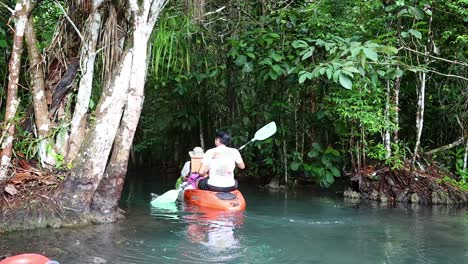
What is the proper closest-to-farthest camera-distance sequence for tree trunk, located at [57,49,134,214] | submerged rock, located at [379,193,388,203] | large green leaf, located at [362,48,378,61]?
tree trunk, located at [57,49,134,214]
large green leaf, located at [362,48,378,61]
submerged rock, located at [379,193,388,203]

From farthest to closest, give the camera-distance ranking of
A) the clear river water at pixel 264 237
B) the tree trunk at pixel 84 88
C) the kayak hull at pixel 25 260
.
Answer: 1. the tree trunk at pixel 84 88
2. the clear river water at pixel 264 237
3. the kayak hull at pixel 25 260

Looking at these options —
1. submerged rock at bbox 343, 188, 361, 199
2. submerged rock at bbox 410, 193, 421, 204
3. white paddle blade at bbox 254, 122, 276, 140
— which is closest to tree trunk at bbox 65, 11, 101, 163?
white paddle blade at bbox 254, 122, 276, 140

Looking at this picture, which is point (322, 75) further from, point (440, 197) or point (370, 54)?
point (440, 197)

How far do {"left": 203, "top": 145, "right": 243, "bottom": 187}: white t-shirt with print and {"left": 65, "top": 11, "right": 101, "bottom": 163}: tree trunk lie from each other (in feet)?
5.95

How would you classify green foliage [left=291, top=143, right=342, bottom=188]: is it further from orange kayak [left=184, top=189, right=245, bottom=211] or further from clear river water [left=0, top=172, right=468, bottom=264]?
orange kayak [left=184, top=189, right=245, bottom=211]

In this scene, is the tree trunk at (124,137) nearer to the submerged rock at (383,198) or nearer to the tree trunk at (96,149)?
the tree trunk at (96,149)

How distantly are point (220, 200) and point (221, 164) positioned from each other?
19.8 inches

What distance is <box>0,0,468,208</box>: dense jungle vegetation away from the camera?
6.61 m

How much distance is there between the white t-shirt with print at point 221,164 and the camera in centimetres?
692

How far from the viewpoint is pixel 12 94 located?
5.29 meters

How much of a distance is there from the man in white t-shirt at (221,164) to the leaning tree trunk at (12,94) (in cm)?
268

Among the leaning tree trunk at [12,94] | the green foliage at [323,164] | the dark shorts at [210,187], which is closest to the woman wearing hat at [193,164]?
the dark shorts at [210,187]

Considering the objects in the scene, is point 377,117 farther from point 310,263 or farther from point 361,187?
point 310,263

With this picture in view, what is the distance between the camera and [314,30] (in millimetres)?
8438
